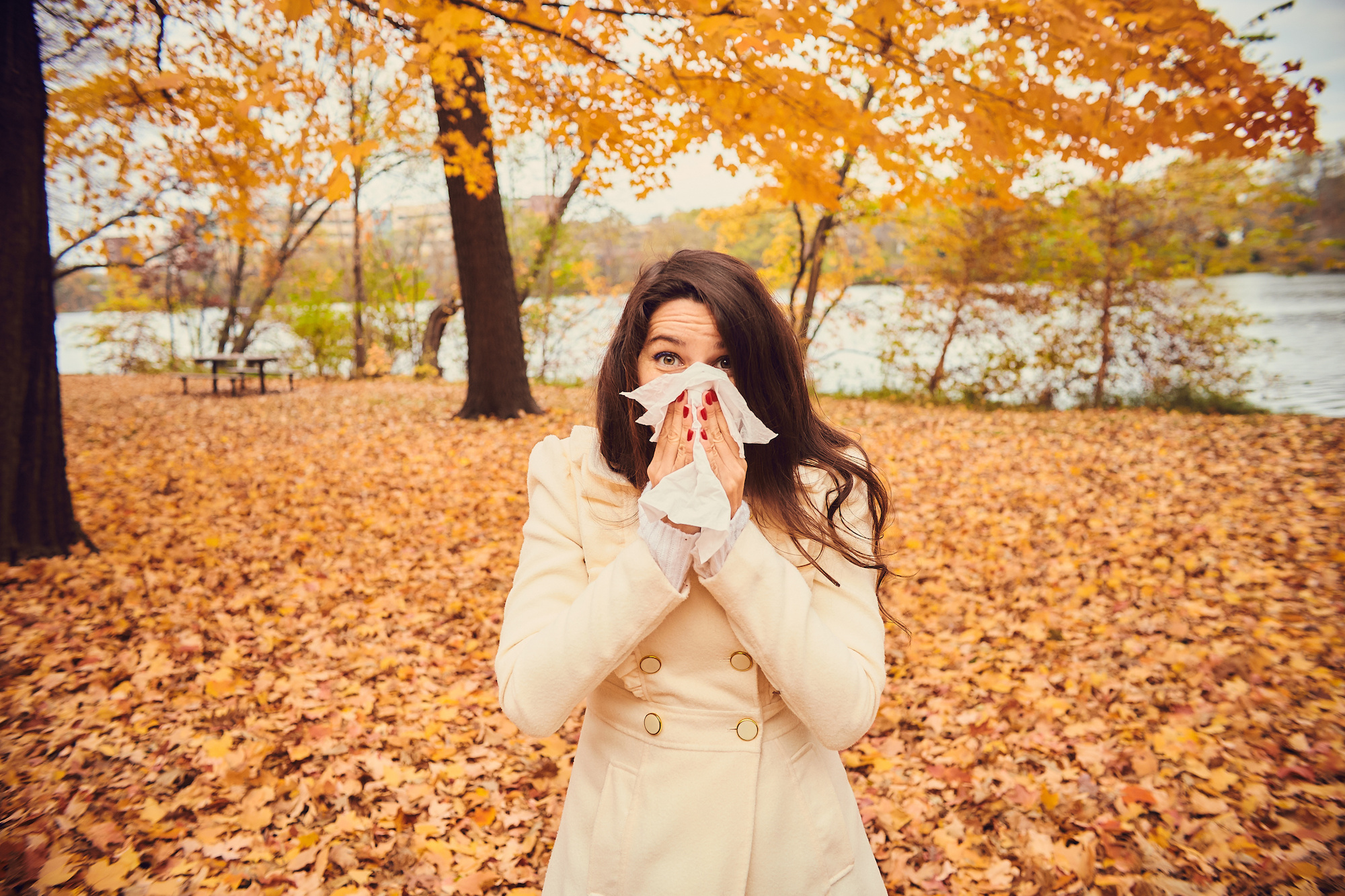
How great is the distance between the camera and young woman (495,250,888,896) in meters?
1.07

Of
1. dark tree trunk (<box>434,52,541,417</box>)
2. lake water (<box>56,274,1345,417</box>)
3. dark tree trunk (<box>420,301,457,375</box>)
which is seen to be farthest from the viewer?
dark tree trunk (<box>420,301,457,375</box>)

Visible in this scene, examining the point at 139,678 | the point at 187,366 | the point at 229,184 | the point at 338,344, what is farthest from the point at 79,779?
the point at 187,366

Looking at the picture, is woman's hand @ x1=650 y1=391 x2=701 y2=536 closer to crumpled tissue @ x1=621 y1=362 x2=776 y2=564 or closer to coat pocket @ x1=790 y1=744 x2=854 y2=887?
crumpled tissue @ x1=621 y1=362 x2=776 y2=564

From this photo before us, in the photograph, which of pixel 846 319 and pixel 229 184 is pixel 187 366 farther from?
pixel 846 319

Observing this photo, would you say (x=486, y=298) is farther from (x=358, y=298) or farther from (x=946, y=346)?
(x=358, y=298)

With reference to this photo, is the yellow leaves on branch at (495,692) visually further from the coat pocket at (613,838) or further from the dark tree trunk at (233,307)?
the dark tree trunk at (233,307)

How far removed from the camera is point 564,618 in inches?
43.3

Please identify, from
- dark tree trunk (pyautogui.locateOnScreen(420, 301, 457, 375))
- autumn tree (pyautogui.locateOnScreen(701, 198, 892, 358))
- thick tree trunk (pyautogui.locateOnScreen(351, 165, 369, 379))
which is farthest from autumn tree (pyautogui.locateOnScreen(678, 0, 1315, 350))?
thick tree trunk (pyautogui.locateOnScreen(351, 165, 369, 379))

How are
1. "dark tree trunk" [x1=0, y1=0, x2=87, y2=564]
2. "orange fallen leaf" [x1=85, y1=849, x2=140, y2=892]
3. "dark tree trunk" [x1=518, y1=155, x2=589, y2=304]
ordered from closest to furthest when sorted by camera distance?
"orange fallen leaf" [x1=85, y1=849, x2=140, y2=892] → "dark tree trunk" [x1=0, y1=0, x2=87, y2=564] → "dark tree trunk" [x1=518, y1=155, x2=589, y2=304]

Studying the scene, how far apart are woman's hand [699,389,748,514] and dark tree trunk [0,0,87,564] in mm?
5359

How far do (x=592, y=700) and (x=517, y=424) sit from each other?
7.72 metres

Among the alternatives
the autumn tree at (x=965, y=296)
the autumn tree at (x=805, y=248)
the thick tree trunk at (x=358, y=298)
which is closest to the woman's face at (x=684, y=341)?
the autumn tree at (x=805, y=248)

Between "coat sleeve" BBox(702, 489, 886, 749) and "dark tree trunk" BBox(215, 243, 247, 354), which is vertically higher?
"dark tree trunk" BBox(215, 243, 247, 354)

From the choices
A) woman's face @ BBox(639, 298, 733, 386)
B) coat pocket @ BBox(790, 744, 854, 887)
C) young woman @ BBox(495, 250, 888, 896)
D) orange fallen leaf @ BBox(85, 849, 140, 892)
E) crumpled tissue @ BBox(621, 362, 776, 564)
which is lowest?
orange fallen leaf @ BBox(85, 849, 140, 892)
